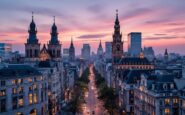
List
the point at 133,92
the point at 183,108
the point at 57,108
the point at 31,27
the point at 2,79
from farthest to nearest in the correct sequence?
1. the point at 31,27
2. the point at 57,108
3. the point at 133,92
4. the point at 2,79
5. the point at 183,108

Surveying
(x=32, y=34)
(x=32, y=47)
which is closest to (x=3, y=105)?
(x=32, y=47)

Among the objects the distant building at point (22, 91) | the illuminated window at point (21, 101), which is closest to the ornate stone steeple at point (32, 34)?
the distant building at point (22, 91)

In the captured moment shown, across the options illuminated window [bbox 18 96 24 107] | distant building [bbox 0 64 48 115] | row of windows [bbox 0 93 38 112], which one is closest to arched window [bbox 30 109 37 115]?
distant building [bbox 0 64 48 115]

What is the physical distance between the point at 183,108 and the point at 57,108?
231ft

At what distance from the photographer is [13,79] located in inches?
4316

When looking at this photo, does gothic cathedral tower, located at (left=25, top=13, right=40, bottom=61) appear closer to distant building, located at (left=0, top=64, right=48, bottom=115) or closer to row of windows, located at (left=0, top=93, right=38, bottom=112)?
distant building, located at (left=0, top=64, right=48, bottom=115)

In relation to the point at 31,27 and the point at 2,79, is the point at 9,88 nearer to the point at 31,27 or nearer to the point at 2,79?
the point at 2,79

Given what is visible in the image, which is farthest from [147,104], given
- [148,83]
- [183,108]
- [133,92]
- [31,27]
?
[31,27]

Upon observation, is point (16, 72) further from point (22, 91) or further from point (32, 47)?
point (32, 47)

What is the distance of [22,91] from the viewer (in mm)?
113438

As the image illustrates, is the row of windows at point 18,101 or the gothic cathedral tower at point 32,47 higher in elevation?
the gothic cathedral tower at point 32,47

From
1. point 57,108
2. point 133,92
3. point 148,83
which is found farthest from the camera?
point 57,108

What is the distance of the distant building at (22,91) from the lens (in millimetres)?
105312

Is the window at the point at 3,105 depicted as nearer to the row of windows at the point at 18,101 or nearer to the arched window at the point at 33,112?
the row of windows at the point at 18,101
